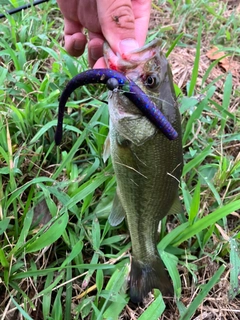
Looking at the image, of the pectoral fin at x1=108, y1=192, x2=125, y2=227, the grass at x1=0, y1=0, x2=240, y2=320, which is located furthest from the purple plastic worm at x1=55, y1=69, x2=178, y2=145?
the pectoral fin at x1=108, y1=192, x2=125, y2=227

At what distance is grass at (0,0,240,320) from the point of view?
1890mm

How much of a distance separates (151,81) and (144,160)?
0.38 meters

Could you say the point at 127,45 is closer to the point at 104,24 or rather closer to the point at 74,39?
the point at 104,24

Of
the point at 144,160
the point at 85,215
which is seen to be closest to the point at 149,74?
the point at 144,160

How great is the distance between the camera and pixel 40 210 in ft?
7.18

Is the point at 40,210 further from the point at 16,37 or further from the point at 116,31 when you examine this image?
the point at 16,37

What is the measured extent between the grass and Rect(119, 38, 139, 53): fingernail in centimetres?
35

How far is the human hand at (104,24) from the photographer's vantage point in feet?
6.45

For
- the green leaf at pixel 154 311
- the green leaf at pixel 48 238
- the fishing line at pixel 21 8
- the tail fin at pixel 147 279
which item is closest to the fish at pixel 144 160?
the tail fin at pixel 147 279

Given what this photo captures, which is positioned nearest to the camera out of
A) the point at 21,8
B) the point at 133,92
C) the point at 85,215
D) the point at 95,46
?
the point at 133,92

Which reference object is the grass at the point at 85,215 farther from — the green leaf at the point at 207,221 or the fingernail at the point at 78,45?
the fingernail at the point at 78,45

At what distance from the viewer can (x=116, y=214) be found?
2146mm

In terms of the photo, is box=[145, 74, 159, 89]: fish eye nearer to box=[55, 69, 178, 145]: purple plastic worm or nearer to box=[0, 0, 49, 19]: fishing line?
box=[55, 69, 178, 145]: purple plastic worm

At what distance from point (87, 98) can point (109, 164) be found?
628 millimetres
